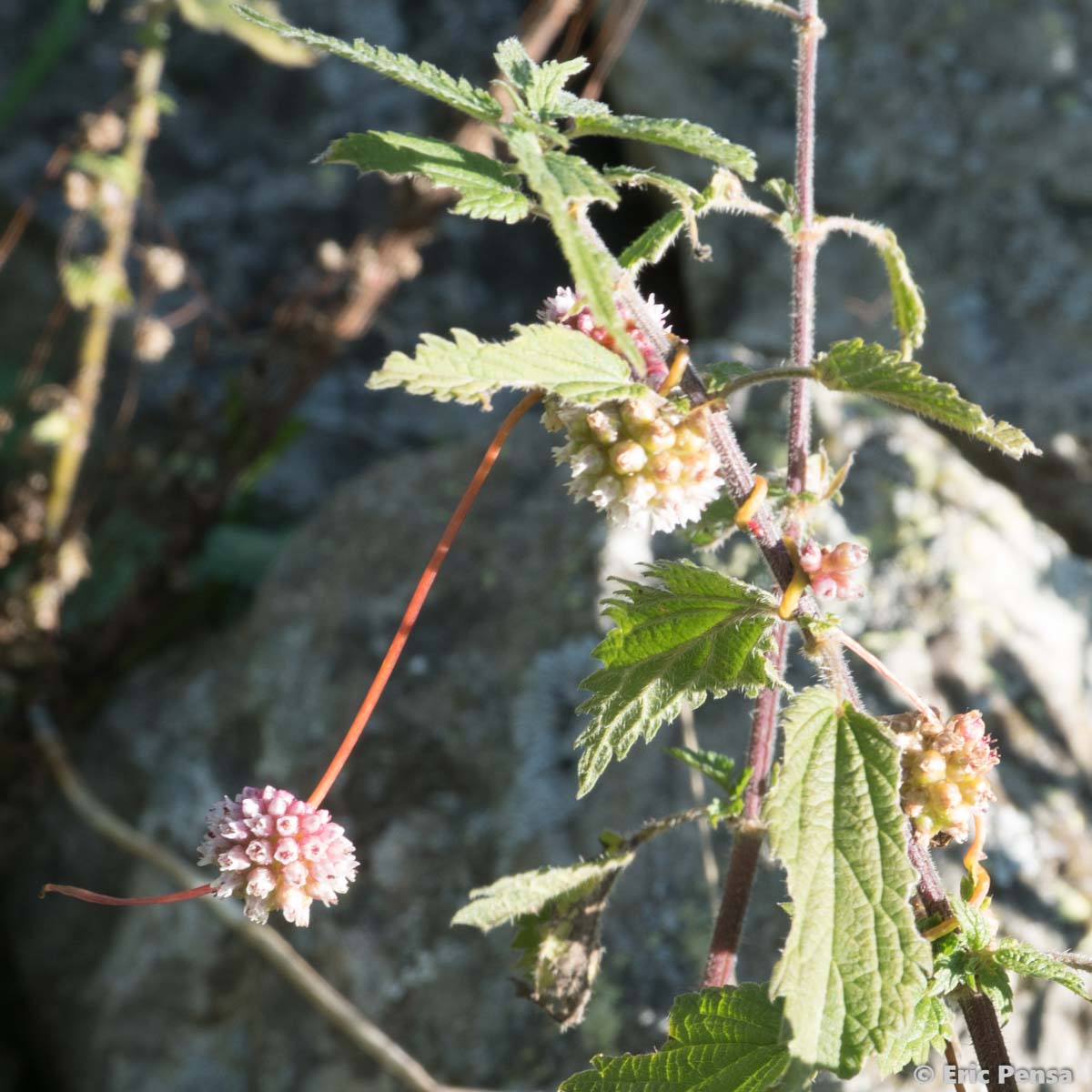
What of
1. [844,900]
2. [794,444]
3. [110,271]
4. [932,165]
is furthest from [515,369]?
[932,165]

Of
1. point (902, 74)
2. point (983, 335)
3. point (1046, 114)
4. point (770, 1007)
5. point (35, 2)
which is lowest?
point (770, 1007)

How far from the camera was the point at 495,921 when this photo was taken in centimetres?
106

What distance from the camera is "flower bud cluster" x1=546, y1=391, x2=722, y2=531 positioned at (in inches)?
31.4

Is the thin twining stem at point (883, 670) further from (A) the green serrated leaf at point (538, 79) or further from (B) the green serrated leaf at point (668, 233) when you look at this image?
(A) the green serrated leaf at point (538, 79)

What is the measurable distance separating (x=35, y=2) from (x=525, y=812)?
3.00 meters

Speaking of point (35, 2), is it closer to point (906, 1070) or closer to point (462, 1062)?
point (462, 1062)

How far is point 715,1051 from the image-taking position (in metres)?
0.97

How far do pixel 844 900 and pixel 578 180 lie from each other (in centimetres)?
53

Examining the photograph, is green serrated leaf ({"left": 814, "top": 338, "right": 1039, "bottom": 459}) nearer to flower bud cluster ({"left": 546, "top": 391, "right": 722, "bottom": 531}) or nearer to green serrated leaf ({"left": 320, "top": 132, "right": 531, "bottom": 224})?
flower bud cluster ({"left": 546, "top": 391, "right": 722, "bottom": 531})

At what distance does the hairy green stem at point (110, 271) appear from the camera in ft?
7.20

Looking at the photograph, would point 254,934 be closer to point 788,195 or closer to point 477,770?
point 477,770

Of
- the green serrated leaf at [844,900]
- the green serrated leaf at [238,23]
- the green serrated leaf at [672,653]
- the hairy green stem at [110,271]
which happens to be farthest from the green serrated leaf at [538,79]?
the hairy green stem at [110,271]

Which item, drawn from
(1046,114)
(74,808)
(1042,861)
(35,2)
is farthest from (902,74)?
(74,808)

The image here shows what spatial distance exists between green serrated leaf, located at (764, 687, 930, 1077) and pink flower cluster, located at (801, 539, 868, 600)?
0.29ft
